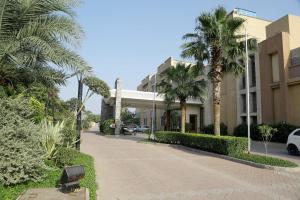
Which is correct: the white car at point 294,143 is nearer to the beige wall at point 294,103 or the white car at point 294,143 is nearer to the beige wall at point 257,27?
the beige wall at point 294,103

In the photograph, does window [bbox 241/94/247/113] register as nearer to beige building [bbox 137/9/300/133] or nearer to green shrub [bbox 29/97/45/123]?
beige building [bbox 137/9/300/133]

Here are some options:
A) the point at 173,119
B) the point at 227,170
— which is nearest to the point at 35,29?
the point at 227,170

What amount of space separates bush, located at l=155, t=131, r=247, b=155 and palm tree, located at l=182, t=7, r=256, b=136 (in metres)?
1.06

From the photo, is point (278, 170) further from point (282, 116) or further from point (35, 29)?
point (282, 116)

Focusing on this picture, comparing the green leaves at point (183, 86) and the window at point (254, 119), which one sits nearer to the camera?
the green leaves at point (183, 86)

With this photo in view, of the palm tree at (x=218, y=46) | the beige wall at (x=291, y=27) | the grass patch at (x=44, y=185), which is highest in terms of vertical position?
the beige wall at (x=291, y=27)

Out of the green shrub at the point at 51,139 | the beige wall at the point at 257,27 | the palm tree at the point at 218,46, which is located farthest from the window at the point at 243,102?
the green shrub at the point at 51,139

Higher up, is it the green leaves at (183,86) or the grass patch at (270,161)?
the green leaves at (183,86)

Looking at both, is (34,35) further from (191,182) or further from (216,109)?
(216,109)

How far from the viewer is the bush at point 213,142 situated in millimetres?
16312

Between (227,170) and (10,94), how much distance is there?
9029mm

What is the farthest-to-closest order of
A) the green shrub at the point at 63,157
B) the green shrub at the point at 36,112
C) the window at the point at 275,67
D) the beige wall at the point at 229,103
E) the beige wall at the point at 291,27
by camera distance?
the beige wall at the point at 229,103, the window at the point at 275,67, the beige wall at the point at 291,27, the green shrub at the point at 36,112, the green shrub at the point at 63,157

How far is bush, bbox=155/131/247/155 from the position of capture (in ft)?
53.5

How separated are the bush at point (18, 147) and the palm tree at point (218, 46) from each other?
12668 mm
